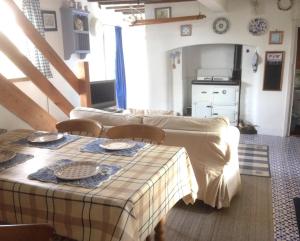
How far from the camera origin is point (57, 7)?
4250mm

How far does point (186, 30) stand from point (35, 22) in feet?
8.83

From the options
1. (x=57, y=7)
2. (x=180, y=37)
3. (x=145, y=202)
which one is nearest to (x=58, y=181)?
(x=145, y=202)

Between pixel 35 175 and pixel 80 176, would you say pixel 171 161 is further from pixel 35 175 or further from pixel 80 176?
pixel 35 175

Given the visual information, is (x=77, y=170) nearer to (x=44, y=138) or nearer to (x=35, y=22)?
(x=44, y=138)

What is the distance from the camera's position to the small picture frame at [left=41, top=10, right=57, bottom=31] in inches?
158

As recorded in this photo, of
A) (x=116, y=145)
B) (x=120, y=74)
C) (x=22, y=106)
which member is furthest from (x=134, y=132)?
(x=120, y=74)

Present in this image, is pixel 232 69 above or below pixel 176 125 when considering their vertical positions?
above

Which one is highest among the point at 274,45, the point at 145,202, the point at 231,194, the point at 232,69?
the point at 274,45

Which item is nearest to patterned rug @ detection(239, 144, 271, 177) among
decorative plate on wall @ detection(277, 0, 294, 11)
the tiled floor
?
the tiled floor

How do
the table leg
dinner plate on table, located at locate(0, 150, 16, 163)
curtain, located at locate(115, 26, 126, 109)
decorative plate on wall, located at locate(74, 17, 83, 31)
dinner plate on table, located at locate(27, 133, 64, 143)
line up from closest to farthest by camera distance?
dinner plate on table, located at locate(0, 150, 16, 163) < the table leg < dinner plate on table, located at locate(27, 133, 64, 143) < decorative plate on wall, located at locate(74, 17, 83, 31) < curtain, located at locate(115, 26, 126, 109)

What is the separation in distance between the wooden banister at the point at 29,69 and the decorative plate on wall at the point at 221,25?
2932mm

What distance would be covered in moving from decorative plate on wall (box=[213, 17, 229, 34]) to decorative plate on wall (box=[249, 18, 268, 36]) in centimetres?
40

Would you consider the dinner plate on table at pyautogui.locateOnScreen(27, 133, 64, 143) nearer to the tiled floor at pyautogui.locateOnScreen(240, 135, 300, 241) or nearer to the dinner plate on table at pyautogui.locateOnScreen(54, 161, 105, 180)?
the dinner plate on table at pyautogui.locateOnScreen(54, 161, 105, 180)

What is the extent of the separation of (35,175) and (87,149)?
46 cm
